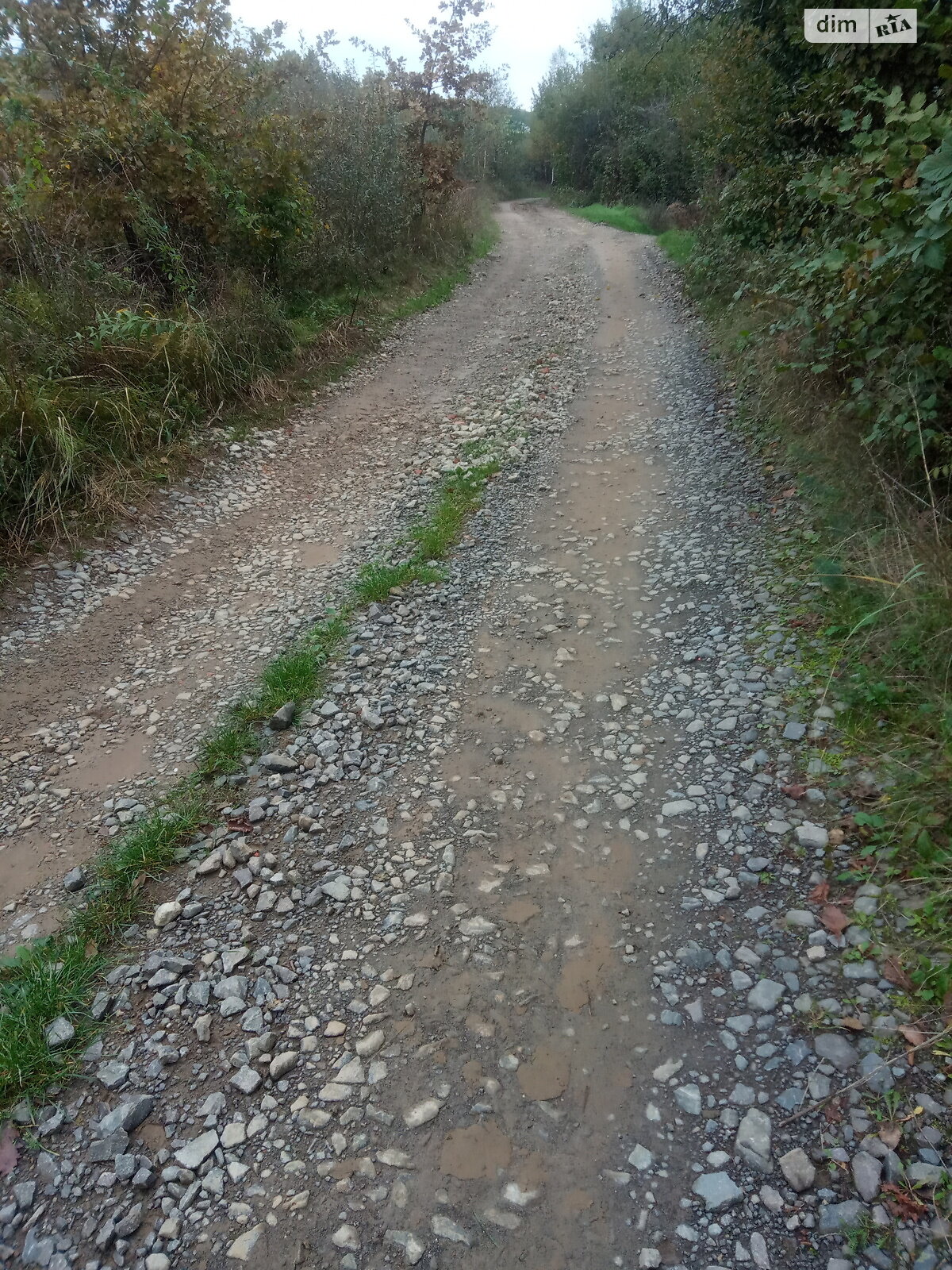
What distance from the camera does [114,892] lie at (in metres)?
3.61

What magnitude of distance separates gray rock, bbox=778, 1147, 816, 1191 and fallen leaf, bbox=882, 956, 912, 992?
2.42ft

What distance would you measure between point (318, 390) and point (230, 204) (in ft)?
8.79

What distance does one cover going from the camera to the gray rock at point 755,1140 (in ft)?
7.87

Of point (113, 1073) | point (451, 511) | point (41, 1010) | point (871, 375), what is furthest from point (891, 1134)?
point (451, 511)

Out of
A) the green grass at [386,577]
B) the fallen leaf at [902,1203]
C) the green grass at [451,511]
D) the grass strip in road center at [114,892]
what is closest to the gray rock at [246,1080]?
the grass strip in road center at [114,892]

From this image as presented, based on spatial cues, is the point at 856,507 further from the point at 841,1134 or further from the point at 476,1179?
the point at 476,1179

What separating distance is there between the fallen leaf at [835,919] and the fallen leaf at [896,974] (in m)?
0.20

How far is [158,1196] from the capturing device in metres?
2.52

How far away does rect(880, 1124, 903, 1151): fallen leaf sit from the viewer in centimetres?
231

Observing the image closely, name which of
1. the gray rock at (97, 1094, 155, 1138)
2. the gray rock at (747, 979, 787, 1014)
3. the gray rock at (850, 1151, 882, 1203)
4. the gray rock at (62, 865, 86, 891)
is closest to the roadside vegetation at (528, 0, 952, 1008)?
the gray rock at (747, 979, 787, 1014)

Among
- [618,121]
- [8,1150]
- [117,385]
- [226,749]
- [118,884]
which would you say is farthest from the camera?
[618,121]

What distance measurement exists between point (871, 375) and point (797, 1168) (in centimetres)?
463

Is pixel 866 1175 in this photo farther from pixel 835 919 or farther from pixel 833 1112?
pixel 835 919

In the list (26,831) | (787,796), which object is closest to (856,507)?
(787,796)
